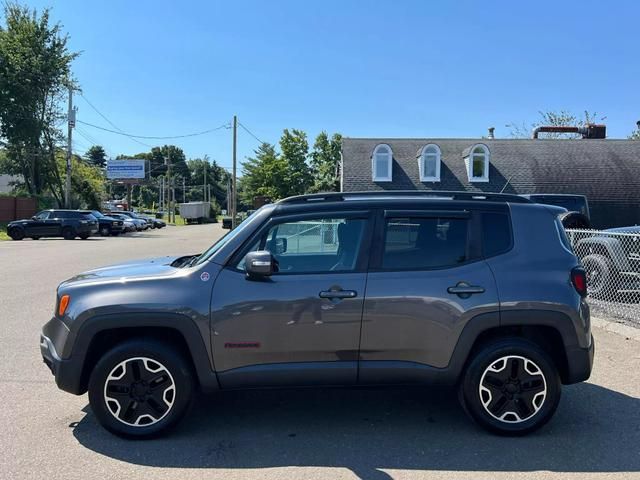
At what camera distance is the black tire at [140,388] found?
382 cm

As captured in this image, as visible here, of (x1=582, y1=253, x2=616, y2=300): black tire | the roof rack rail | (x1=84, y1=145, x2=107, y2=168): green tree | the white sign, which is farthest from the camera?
(x1=84, y1=145, x2=107, y2=168): green tree

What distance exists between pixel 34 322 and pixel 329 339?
18.1 ft

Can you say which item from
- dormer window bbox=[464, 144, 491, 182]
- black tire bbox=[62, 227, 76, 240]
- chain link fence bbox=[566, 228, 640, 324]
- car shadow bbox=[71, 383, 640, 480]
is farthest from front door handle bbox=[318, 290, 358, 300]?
black tire bbox=[62, 227, 76, 240]

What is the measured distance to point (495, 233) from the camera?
410cm

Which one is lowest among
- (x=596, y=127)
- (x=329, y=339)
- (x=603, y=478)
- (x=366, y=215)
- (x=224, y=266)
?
(x=603, y=478)

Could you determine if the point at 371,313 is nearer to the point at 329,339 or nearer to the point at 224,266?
the point at 329,339

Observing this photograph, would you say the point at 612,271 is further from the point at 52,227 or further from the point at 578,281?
the point at 52,227

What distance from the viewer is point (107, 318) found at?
149 inches

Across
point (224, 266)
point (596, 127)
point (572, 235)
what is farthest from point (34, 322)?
point (596, 127)

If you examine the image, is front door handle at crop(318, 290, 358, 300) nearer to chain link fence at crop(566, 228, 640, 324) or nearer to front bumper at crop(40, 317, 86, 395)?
front bumper at crop(40, 317, 86, 395)

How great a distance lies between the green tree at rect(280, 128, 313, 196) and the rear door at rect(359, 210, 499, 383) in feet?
146

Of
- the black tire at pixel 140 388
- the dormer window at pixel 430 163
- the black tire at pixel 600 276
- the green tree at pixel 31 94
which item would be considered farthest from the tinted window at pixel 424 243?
the green tree at pixel 31 94

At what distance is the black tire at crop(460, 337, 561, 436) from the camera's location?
12.9 ft

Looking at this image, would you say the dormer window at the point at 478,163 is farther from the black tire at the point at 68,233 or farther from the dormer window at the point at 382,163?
the black tire at the point at 68,233
